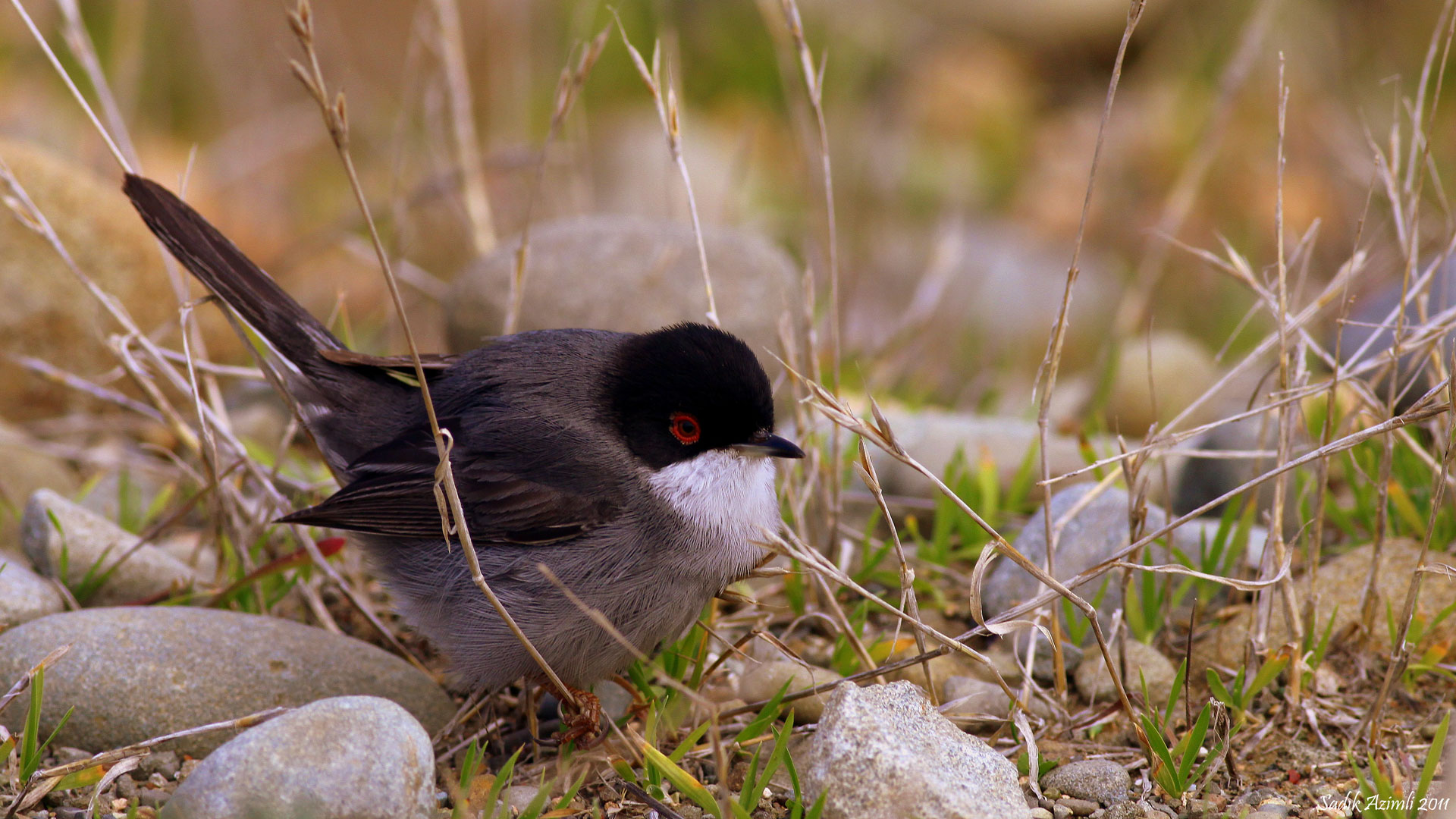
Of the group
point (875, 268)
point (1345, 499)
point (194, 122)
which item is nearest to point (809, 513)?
point (1345, 499)

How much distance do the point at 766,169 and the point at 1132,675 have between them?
248 inches

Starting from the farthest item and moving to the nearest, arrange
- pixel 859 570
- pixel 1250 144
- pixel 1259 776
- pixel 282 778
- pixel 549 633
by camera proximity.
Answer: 1. pixel 1250 144
2. pixel 859 570
3. pixel 549 633
4. pixel 1259 776
5. pixel 282 778

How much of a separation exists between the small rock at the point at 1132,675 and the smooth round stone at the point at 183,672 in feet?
5.80

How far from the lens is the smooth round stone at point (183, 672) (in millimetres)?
2979

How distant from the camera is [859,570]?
3.83 meters

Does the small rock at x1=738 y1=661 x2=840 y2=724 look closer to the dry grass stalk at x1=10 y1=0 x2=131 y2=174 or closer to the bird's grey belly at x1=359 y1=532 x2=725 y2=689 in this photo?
the bird's grey belly at x1=359 y1=532 x2=725 y2=689

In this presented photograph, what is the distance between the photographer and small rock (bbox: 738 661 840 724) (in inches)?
127

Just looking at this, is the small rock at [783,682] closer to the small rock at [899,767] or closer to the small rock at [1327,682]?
the small rock at [899,767]

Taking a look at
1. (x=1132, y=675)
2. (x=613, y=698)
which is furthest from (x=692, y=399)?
(x=1132, y=675)

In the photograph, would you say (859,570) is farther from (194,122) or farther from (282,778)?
(194,122)

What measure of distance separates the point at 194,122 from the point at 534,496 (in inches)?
306

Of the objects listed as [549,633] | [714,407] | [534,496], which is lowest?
[549,633]

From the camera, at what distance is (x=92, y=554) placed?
12.1 feet

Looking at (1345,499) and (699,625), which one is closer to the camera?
(699,625)
